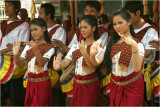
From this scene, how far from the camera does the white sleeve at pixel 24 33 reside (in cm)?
354

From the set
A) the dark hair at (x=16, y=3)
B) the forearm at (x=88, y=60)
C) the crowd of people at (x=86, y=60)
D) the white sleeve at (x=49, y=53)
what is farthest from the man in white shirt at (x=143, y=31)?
the dark hair at (x=16, y=3)

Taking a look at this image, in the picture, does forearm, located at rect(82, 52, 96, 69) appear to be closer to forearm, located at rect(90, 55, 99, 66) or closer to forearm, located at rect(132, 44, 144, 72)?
forearm, located at rect(90, 55, 99, 66)

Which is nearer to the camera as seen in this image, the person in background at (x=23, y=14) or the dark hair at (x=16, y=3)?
the dark hair at (x=16, y=3)

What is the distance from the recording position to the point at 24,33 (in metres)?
3.58

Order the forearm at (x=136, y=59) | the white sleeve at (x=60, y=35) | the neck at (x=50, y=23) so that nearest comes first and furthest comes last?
the forearm at (x=136, y=59)
the white sleeve at (x=60, y=35)
the neck at (x=50, y=23)

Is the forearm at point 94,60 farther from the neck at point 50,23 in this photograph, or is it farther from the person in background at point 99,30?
the neck at point 50,23

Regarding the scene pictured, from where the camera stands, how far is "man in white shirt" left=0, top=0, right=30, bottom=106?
3.54m

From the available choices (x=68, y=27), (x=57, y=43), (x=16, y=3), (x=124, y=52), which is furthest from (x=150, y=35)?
(x=16, y=3)

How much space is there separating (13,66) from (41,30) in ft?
2.39

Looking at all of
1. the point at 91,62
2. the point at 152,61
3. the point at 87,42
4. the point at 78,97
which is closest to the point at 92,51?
the point at 91,62

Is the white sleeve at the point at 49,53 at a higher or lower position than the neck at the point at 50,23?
lower

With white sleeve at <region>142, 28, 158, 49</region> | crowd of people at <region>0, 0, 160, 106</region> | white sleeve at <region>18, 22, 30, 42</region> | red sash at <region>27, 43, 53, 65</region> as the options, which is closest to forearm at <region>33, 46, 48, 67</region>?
crowd of people at <region>0, 0, 160, 106</region>

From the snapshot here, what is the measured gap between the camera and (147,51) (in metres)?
2.83

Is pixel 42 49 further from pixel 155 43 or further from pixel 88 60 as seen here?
pixel 155 43
